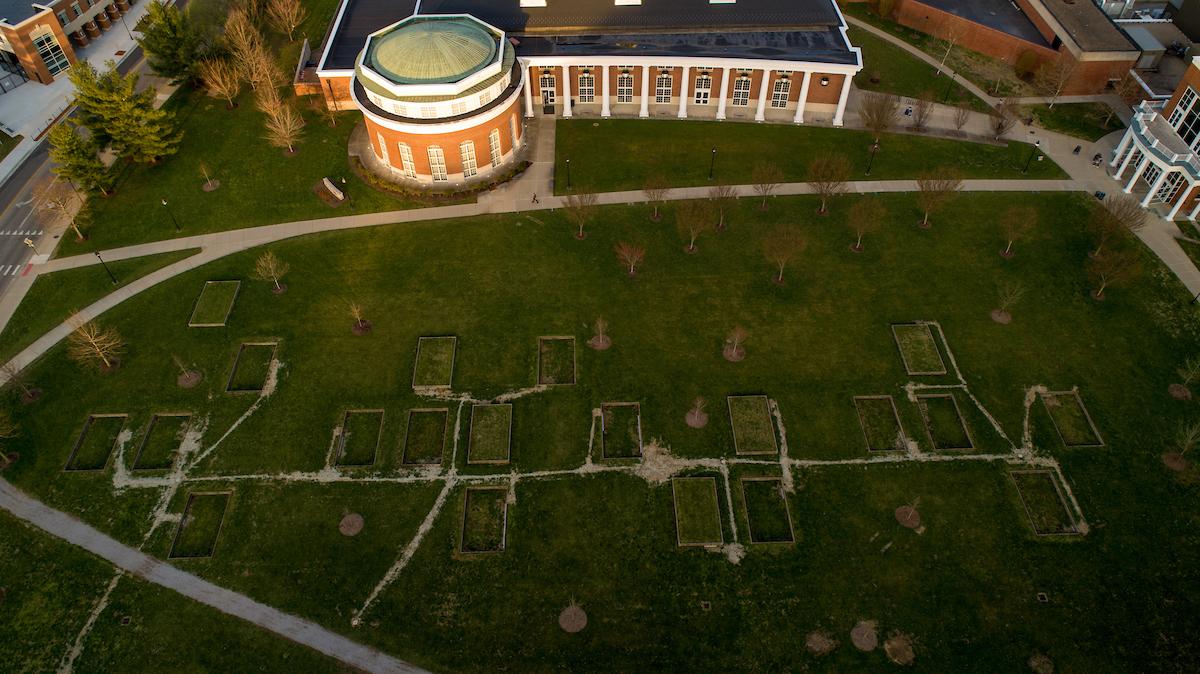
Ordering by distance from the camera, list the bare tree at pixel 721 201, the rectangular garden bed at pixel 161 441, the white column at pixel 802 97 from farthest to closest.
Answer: the white column at pixel 802 97
the bare tree at pixel 721 201
the rectangular garden bed at pixel 161 441

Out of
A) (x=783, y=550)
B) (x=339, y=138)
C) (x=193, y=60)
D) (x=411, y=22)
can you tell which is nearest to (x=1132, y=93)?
(x=783, y=550)

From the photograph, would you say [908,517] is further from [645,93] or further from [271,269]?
[271,269]

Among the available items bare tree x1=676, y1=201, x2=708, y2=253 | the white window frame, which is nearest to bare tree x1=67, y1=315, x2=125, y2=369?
the white window frame

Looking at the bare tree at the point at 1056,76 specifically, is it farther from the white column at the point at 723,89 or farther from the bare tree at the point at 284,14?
the bare tree at the point at 284,14

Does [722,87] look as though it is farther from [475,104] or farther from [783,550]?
[783,550]

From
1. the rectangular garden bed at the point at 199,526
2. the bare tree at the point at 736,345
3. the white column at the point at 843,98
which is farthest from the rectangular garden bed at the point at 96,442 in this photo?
the white column at the point at 843,98

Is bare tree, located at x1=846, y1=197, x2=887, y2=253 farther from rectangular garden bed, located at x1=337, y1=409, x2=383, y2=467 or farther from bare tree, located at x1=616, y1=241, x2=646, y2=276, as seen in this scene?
rectangular garden bed, located at x1=337, y1=409, x2=383, y2=467

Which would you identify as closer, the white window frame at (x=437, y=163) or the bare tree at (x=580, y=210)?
the bare tree at (x=580, y=210)
